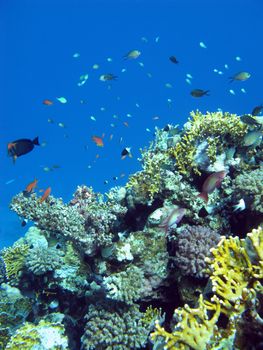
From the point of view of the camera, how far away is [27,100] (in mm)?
123188

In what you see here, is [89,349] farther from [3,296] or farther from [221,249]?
[221,249]

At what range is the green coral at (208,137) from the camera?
7082 millimetres

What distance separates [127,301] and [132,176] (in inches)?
110

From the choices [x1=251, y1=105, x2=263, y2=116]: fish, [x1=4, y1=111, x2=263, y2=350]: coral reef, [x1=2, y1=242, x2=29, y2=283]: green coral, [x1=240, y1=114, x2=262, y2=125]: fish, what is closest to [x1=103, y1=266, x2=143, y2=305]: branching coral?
[x1=4, y1=111, x2=263, y2=350]: coral reef

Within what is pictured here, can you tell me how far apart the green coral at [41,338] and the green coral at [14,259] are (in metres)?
1.58

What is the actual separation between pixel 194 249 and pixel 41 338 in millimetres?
3032

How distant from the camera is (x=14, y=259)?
778 cm

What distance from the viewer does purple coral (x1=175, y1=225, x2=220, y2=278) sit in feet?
16.3

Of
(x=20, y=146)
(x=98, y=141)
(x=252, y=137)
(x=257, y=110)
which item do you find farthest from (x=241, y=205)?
(x=98, y=141)

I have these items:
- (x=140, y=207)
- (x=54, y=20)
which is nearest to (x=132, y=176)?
(x=140, y=207)

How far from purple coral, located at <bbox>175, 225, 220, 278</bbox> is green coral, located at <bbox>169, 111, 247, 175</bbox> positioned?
6.24ft

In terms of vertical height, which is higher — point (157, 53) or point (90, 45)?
point (90, 45)

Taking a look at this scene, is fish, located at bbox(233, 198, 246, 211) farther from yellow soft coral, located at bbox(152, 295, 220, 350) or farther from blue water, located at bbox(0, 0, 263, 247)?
blue water, located at bbox(0, 0, 263, 247)

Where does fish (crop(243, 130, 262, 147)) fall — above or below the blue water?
below
